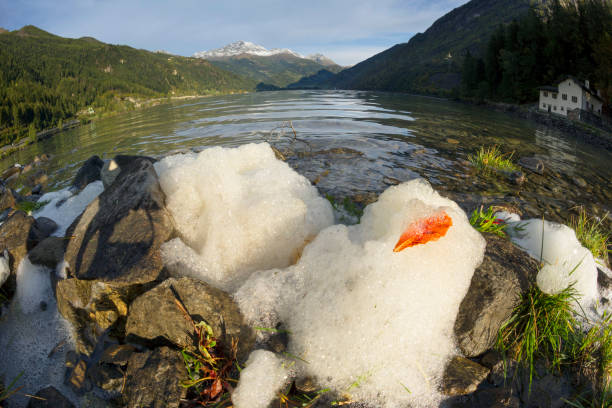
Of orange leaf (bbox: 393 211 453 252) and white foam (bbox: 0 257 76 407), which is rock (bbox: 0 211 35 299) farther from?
orange leaf (bbox: 393 211 453 252)

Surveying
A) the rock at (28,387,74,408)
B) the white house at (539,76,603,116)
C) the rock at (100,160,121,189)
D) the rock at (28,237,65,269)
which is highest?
the white house at (539,76,603,116)

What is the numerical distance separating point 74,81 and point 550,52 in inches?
5440

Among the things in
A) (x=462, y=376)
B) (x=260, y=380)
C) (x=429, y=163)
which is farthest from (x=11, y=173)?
(x=462, y=376)

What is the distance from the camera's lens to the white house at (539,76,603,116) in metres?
24.5

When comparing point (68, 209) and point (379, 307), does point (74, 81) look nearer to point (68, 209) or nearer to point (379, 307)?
point (68, 209)

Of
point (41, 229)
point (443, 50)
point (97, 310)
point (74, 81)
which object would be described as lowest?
point (97, 310)

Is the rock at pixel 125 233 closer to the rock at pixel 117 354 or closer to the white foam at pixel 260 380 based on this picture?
the rock at pixel 117 354

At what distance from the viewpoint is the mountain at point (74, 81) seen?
5684 cm

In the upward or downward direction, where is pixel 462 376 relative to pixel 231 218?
downward

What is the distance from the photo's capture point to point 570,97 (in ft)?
85.3

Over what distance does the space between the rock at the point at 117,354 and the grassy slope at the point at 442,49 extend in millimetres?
71720

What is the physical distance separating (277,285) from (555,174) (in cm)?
1126

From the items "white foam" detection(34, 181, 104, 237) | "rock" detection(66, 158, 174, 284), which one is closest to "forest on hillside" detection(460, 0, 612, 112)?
"rock" detection(66, 158, 174, 284)

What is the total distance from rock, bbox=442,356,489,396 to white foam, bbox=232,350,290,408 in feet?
4.85
